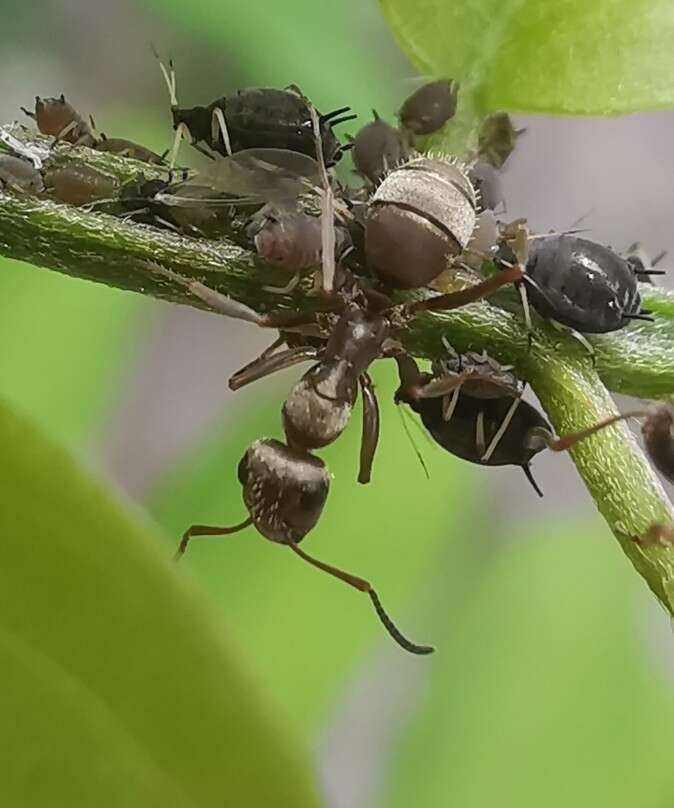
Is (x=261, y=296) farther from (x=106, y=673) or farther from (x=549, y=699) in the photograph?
(x=549, y=699)

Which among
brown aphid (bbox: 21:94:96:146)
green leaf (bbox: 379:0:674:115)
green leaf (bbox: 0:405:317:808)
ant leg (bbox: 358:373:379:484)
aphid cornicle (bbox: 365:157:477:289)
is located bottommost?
green leaf (bbox: 0:405:317:808)

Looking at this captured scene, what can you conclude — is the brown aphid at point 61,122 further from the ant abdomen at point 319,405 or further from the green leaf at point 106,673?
the green leaf at point 106,673

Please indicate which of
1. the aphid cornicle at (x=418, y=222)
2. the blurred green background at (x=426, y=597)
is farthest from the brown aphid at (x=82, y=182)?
the blurred green background at (x=426, y=597)

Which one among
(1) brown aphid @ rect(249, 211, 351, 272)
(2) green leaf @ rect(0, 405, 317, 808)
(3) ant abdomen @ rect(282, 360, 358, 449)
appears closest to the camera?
(2) green leaf @ rect(0, 405, 317, 808)

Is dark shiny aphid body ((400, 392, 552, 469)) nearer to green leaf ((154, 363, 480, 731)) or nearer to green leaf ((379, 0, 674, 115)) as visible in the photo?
green leaf ((379, 0, 674, 115))

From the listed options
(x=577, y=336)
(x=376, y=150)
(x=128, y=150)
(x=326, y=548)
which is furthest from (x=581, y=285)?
(x=326, y=548)

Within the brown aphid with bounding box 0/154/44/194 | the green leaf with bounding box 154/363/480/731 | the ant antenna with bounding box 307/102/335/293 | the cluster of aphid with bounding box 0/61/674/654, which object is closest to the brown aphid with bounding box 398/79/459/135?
the cluster of aphid with bounding box 0/61/674/654

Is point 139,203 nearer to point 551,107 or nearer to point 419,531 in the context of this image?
point 551,107
